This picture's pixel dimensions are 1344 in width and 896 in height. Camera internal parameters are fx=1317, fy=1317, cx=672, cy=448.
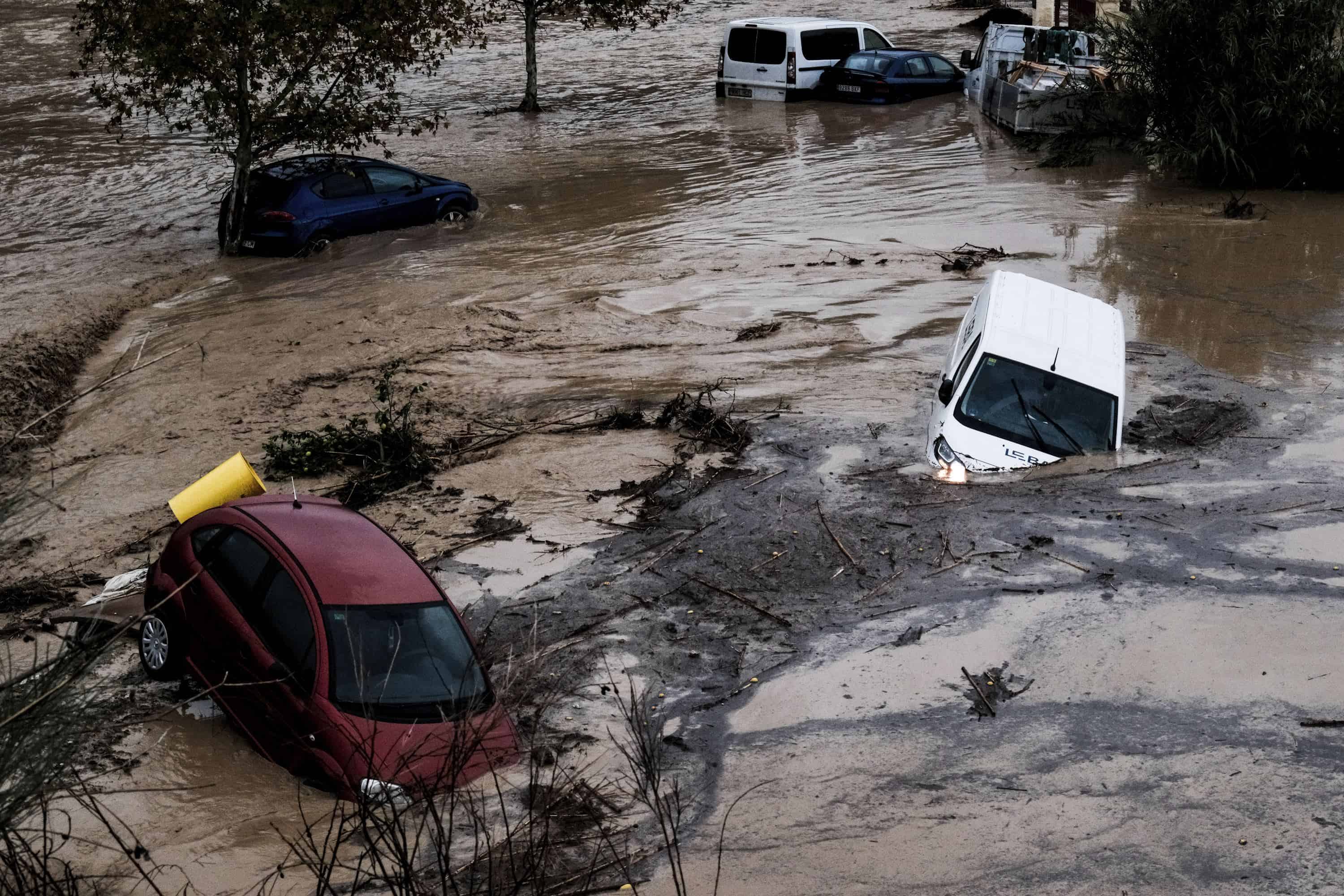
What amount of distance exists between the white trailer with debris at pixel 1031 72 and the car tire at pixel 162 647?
19704 mm

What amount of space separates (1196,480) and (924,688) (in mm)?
3988

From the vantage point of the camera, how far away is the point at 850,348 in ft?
47.6

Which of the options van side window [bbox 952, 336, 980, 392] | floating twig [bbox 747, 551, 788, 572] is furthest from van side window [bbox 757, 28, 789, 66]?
floating twig [bbox 747, 551, 788, 572]

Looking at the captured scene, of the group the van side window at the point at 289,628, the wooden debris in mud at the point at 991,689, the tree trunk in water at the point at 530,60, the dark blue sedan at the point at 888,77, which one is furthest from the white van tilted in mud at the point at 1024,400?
the tree trunk in water at the point at 530,60

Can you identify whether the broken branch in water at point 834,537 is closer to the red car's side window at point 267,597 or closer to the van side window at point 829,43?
the red car's side window at point 267,597

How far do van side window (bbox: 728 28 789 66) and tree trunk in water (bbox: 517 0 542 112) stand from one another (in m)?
4.31

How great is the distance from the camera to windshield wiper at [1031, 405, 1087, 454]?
35.0 ft

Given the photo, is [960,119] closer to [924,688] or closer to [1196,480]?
[1196,480]

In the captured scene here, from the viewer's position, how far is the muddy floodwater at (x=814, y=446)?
6680mm

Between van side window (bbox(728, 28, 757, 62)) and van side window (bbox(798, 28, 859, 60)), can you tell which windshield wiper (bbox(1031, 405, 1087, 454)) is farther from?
van side window (bbox(728, 28, 757, 62))

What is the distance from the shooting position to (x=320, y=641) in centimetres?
703

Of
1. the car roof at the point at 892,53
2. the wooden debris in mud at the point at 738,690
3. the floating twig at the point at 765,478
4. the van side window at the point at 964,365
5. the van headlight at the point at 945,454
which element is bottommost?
the wooden debris in mud at the point at 738,690

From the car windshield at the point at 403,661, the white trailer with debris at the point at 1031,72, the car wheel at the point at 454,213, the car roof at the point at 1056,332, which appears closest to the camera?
the car windshield at the point at 403,661

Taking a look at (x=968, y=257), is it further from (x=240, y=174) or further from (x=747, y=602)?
(x=240, y=174)
